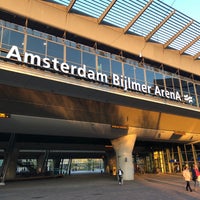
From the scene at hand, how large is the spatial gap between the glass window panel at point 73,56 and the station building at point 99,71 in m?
0.09

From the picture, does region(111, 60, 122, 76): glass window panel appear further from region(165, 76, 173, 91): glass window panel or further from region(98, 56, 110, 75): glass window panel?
region(165, 76, 173, 91): glass window panel

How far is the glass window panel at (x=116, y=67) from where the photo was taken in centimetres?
2164

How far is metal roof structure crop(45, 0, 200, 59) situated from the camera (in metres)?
19.0

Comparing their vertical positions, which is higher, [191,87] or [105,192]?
[191,87]

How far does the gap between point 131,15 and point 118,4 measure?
1888 mm

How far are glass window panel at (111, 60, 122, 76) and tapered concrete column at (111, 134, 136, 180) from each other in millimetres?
6923

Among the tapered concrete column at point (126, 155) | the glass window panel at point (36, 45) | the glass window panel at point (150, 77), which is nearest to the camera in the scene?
the glass window panel at point (36, 45)

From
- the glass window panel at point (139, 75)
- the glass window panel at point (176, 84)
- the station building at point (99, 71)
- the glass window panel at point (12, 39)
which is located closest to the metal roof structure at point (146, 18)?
the station building at point (99, 71)

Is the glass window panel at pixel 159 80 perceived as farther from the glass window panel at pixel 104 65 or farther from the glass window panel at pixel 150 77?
the glass window panel at pixel 104 65

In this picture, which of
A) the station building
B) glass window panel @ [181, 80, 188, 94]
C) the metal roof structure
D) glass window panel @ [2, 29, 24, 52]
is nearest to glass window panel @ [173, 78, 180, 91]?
the station building

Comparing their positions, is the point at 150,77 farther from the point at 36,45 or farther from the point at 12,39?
the point at 12,39

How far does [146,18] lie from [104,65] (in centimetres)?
535

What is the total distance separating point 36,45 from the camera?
59.0ft

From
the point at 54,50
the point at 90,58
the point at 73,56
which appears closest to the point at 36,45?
the point at 54,50
